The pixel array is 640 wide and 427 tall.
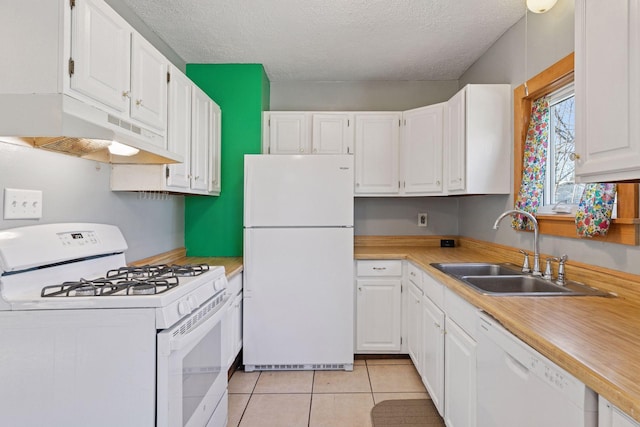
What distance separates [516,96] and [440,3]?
2.56 ft

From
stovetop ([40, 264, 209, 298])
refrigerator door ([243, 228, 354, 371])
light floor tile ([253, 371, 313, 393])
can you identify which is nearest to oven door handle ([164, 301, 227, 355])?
stovetop ([40, 264, 209, 298])

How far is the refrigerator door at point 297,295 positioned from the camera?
2.62 m

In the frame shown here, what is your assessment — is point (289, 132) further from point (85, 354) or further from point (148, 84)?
point (85, 354)

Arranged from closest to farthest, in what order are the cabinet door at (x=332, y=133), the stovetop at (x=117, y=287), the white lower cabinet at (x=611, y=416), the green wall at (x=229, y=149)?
the white lower cabinet at (x=611, y=416)
the stovetop at (x=117, y=287)
the green wall at (x=229, y=149)
the cabinet door at (x=332, y=133)

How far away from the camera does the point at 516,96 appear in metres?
2.32

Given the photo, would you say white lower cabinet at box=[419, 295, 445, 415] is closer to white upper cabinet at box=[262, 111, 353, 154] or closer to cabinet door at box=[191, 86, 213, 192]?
white upper cabinet at box=[262, 111, 353, 154]

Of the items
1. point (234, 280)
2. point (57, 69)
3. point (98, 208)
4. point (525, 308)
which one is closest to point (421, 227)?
point (234, 280)

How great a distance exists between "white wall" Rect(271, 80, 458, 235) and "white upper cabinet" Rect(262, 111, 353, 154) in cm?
30

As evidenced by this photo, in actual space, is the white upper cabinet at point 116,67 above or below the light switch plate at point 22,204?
above

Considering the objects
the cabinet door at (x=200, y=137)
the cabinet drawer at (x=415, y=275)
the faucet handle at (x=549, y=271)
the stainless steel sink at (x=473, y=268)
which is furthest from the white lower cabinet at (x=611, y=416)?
the cabinet door at (x=200, y=137)

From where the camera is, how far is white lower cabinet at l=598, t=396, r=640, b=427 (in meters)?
0.71

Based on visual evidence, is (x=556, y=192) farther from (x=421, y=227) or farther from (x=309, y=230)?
(x=309, y=230)

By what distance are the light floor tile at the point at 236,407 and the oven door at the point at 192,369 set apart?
264mm

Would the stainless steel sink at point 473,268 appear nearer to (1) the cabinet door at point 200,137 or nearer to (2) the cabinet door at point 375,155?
(2) the cabinet door at point 375,155
